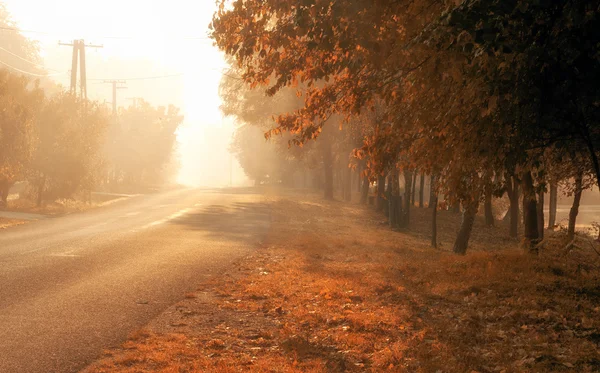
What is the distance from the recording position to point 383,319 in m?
8.72

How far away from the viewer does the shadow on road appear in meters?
21.7

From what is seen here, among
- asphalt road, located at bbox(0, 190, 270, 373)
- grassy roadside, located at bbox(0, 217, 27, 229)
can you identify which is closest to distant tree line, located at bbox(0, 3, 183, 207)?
grassy roadside, located at bbox(0, 217, 27, 229)

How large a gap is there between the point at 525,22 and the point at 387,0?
6.39 ft

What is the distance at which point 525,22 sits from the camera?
6258 mm

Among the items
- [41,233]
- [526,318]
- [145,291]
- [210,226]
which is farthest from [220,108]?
[526,318]

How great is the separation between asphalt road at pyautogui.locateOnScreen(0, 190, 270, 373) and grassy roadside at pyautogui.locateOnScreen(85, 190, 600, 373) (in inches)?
19.9

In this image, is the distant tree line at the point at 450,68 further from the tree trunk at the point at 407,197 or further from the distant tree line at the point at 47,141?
the distant tree line at the point at 47,141

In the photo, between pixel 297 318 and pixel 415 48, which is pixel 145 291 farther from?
pixel 415 48

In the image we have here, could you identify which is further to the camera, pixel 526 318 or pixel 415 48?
pixel 526 318

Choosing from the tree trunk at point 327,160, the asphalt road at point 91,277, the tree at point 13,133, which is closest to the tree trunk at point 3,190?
the tree at point 13,133

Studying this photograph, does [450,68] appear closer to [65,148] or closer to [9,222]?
[9,222]

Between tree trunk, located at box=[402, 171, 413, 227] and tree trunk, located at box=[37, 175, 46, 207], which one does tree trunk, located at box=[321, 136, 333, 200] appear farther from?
tree trunk, located at box=[37, 175, 46, 207]

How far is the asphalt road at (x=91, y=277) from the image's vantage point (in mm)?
7172

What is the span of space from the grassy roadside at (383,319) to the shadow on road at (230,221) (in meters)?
6.35
